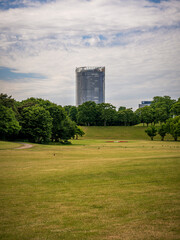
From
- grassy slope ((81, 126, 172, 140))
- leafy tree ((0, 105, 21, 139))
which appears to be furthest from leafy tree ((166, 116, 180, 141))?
leafy tree ((0, 105, 21, 139))

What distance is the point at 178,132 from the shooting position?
3241 inches

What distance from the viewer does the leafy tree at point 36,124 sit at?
6631 cm

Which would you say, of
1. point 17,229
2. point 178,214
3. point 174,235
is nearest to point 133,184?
point 178,214

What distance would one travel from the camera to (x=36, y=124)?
66.8 m

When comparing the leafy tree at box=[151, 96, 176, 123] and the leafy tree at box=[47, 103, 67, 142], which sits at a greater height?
the leafy tree at box=[151, 96, 176, 123]

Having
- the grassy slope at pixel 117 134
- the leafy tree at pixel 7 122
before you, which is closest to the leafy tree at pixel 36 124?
the leafy tree at pixel 7 122

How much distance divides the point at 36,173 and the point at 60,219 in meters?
9.39

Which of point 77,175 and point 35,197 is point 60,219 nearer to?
point 35,197

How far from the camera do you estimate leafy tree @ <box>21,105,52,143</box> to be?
66.3 meters

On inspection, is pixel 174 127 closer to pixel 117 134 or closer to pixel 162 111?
pixel 117 134

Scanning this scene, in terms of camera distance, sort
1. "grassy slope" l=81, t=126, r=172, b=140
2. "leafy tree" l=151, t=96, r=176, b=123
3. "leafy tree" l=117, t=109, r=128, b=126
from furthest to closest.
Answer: "leafy tree" l=117, t=109, r=128, b=126 → "leafy tree" l=151, t=96, r=176, b=123 → "grassy slope" l=81, t=126, r=172, b=140

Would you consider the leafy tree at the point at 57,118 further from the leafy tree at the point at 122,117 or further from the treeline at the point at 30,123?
the leafy tree at the point at 122,117

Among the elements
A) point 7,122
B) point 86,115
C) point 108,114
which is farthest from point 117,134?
point 7,122

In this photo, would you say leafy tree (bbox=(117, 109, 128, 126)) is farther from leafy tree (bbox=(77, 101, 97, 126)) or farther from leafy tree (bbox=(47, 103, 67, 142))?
leafy tree (bbox=(47, 103, 67, 142))
